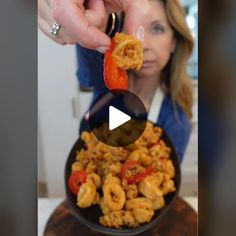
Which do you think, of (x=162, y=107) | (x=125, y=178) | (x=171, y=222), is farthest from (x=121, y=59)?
(x=171, y=222)

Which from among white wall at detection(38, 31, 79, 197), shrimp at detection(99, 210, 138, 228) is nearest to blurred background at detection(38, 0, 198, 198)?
white wall at detection(38, 31, 79, 197)

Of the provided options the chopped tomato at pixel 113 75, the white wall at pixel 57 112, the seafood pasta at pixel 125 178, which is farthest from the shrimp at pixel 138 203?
the chopped tomato at pixel 113 75

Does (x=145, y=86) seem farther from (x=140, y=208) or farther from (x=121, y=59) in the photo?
(x=140, y=208)

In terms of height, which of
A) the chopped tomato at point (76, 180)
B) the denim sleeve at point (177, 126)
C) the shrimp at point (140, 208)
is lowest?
the shrimp at point (140, 208)

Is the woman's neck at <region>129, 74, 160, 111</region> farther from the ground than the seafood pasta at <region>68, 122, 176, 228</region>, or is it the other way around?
the woman's neck at <region>129, 74, 160, 111</region>

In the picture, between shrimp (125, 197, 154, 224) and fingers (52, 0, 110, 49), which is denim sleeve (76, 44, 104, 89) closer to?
fingers (52, 0, 110, 49)
